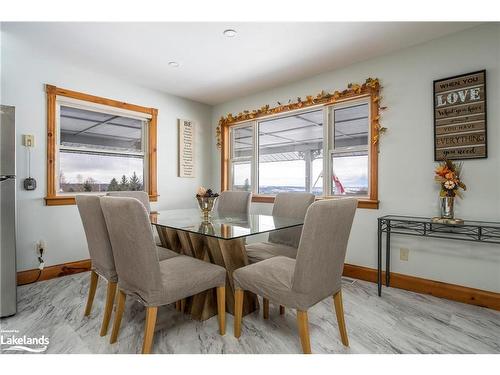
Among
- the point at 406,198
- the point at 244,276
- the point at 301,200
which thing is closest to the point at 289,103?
the point at 301,200

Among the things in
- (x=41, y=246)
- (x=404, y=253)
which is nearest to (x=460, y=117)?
(x=404, y=253)

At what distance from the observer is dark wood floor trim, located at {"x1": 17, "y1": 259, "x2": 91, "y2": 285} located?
2721 mm

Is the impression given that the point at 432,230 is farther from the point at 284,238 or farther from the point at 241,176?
A: the point at 241,176

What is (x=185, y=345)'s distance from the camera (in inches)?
66.9

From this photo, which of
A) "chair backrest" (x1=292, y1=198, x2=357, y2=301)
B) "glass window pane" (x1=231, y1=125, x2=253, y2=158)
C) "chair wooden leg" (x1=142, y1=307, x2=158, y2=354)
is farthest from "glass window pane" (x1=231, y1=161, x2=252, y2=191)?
"chair wooden leg" (x1=142, y1=307, x2=158, y2=354)

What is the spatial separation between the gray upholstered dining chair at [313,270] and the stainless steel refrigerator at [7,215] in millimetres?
1876

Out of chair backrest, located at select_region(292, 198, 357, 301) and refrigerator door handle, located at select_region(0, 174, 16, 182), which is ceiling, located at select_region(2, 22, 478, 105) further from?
chair backrest, located at select_region(292, 198, 357, 301)

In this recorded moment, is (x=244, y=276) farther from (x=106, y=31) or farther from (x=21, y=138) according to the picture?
(x=21, y=138)

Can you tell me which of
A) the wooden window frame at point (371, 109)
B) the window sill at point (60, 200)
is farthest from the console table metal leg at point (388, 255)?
the window sill at point (60, 200)

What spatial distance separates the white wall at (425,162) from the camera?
2.27 meters

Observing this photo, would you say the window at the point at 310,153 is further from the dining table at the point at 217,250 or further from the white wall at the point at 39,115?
the white wall at the point at 39,115

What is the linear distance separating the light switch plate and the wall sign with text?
13.2 ft

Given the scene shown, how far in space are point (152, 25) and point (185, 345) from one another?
248cm

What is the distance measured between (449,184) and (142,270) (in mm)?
2495
